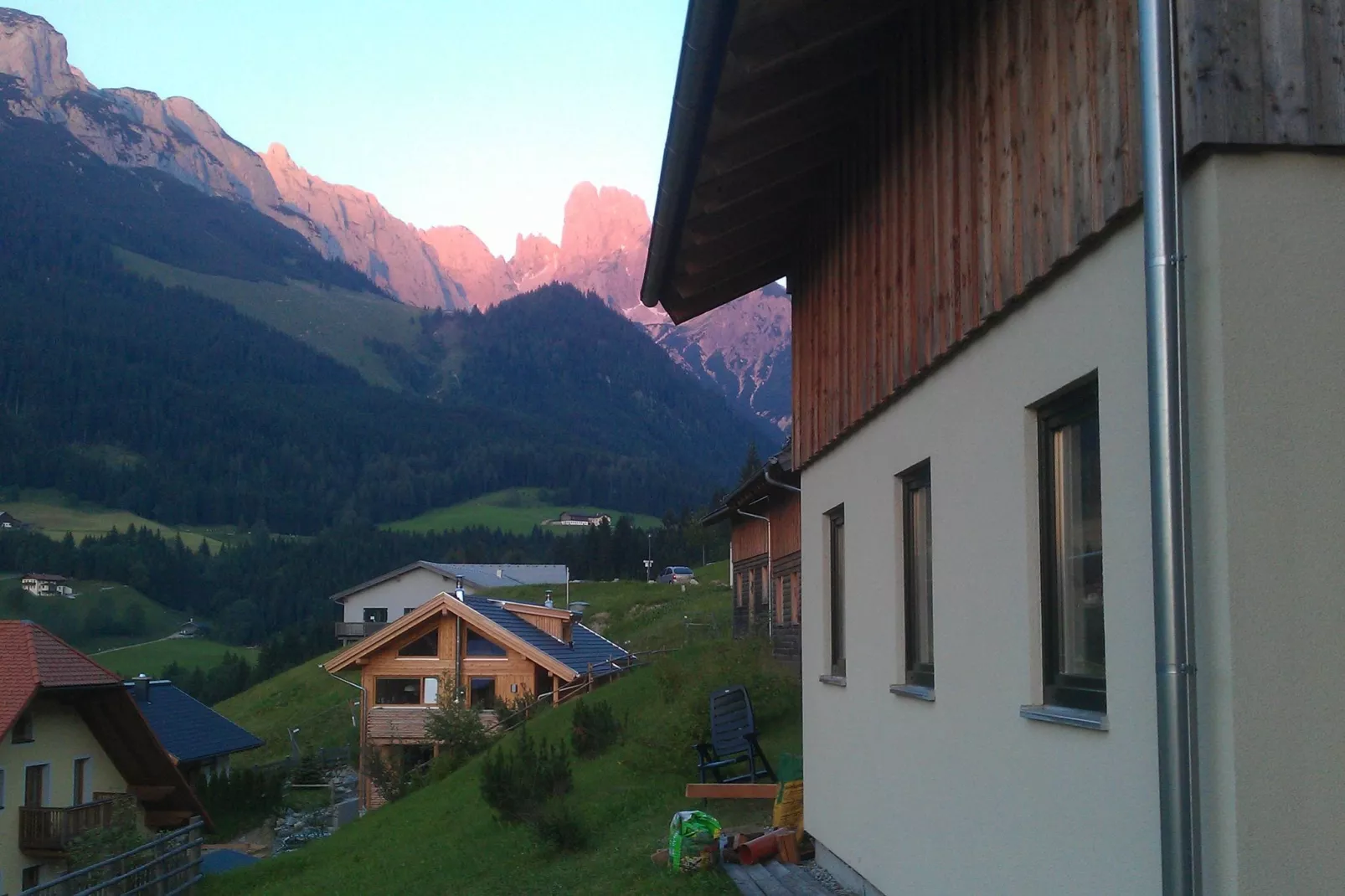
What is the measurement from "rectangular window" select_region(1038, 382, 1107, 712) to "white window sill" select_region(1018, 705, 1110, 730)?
0.11 feet

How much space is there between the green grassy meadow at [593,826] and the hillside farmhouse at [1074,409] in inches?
143

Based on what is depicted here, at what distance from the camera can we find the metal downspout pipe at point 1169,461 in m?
3.54

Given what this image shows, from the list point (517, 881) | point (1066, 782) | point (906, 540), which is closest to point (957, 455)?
point (906, 540)

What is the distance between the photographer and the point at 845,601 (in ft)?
29.1

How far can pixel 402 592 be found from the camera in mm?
95438

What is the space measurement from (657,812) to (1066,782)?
11314 mm

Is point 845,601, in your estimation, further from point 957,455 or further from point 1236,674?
point 1236,674

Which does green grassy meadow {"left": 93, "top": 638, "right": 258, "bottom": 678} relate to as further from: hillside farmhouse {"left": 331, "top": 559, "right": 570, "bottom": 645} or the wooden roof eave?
the wooden roof eave

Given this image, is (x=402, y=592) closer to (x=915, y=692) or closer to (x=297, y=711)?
(x=297, y=711)

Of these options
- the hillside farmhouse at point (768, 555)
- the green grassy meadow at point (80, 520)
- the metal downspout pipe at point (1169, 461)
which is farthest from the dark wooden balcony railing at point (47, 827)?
the green grassy meadow at point (80, 520)

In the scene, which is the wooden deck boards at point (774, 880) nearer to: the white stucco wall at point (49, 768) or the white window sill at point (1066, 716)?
the white window sill at point (1066, 716)

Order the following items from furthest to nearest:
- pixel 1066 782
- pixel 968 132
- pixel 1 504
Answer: pixel 1 504 → pixel 968 132 → pixel 1066 782

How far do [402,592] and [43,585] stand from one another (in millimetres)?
57220

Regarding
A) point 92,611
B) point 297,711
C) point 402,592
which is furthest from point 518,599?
point 92,611
